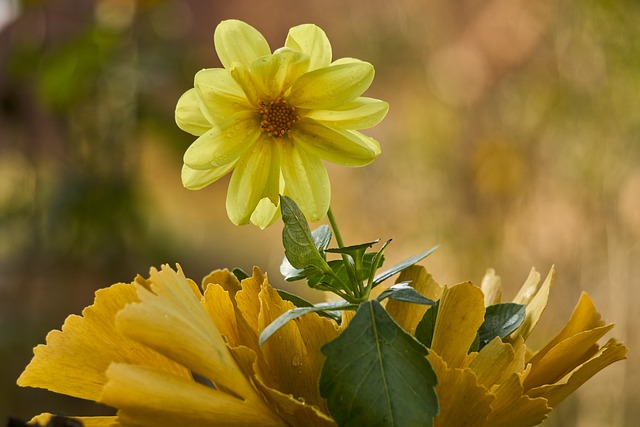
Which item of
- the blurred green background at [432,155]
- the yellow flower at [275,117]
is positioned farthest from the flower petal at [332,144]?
the blurred green background at [432,155]

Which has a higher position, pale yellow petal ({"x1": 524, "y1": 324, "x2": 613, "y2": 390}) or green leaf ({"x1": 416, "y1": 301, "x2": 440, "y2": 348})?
green leaf ({"x1": 416, "y1": 301, "x2": 440, "y2": 348})

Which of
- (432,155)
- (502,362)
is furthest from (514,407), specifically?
(432,155)

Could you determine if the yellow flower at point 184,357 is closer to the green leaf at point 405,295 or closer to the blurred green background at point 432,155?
the green leaf at point 405,295

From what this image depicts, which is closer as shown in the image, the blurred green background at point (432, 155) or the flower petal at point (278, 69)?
the flower petal at point (278, 69)

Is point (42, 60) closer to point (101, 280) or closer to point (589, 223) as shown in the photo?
point (101, 280)

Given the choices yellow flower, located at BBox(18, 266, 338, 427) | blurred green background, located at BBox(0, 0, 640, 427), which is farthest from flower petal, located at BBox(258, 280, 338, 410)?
blurred green background, located at BBox(0, 0, 640, 427)

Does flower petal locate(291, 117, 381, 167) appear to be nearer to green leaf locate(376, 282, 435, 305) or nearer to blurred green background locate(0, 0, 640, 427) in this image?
green leaf locate(376, 282, 435, 305)


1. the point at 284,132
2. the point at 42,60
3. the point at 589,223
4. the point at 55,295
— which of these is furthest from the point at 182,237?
the point at 284,132

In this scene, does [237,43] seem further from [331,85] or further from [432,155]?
[432,155]
